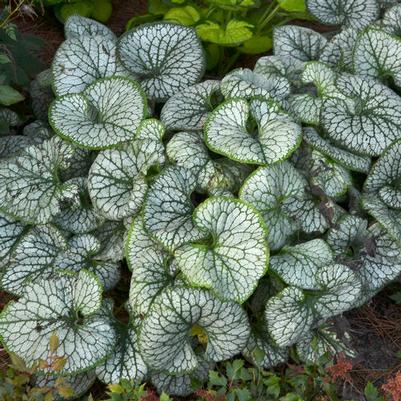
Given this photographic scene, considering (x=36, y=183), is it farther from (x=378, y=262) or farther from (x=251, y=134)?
(x=378, y=262)

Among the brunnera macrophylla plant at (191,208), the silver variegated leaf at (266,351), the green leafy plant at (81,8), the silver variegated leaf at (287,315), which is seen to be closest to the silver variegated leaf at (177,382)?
the brunnera macrophylla plant at (191,208)

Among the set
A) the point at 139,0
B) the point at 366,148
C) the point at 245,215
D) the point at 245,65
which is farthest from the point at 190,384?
the point at 139,0

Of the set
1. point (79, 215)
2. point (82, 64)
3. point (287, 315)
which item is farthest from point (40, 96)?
point (287, 315)

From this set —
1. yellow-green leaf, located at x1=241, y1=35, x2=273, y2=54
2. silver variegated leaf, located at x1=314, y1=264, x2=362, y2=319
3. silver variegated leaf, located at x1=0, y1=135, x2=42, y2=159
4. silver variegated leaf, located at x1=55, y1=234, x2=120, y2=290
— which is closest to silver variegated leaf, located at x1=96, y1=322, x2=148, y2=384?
silver variegated leaf, located at x1=55, y1=234, x2=120, y2=290

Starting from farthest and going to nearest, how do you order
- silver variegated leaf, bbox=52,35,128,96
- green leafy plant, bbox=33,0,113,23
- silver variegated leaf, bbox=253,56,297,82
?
1. green leafy plant, bbox=33,0,113,23
2. silver variegated leaf, bbox=253,56,297,82
3. silver variegated leaf, bbox=52,35,128,96

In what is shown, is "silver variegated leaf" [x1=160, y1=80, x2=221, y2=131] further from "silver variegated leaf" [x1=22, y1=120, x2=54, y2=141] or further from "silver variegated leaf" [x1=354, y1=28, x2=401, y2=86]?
"silver variegated leaf" [x1=354, y1=28, x2=401, y2=86]

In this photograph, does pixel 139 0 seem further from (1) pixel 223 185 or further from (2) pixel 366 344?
(2) pixel 366 344
